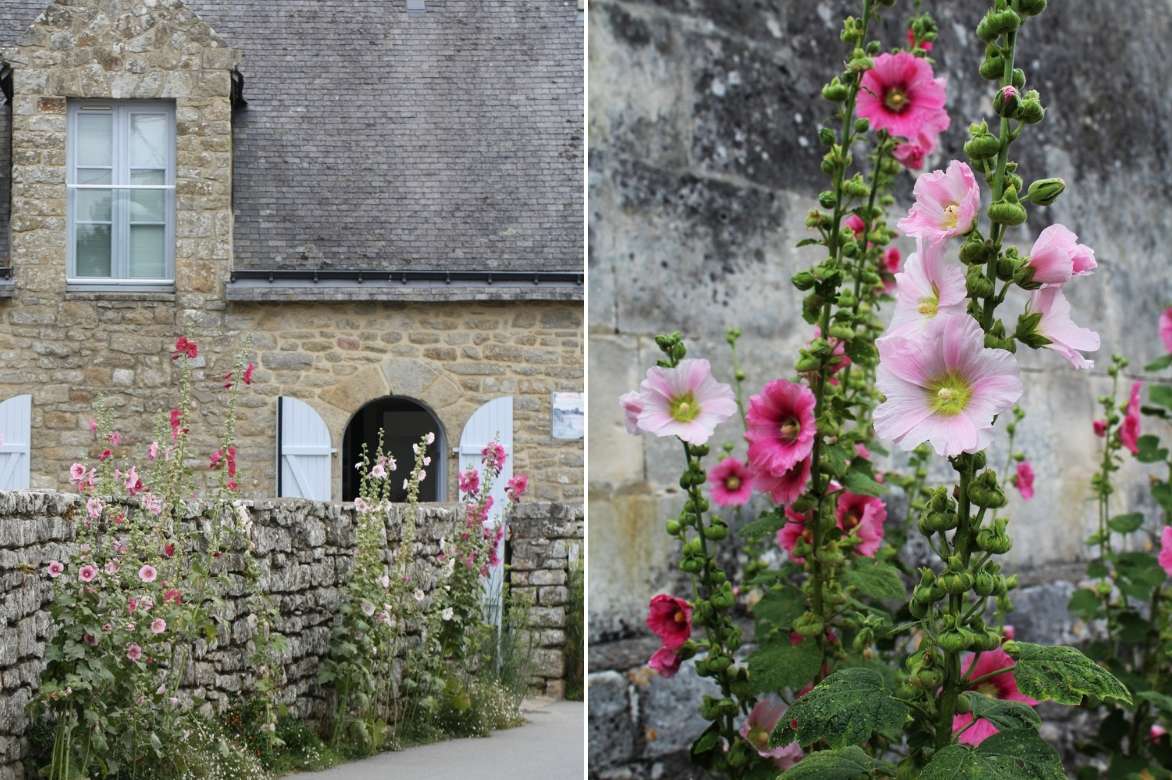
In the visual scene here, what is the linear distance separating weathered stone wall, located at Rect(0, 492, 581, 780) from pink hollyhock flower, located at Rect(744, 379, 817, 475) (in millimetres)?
2138

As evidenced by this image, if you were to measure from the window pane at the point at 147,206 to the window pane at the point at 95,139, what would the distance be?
12 centimetres

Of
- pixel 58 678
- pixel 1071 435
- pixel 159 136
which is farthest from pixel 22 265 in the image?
pixel 1071 435

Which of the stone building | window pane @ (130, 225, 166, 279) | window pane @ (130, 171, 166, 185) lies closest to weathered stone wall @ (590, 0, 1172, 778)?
the stone building

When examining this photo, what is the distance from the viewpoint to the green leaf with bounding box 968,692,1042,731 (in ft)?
4.29

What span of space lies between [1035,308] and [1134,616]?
1.52 m

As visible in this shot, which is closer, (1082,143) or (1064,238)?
(1064,238)

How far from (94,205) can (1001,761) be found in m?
3.04

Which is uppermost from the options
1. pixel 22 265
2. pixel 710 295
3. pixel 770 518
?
pixel 22 265

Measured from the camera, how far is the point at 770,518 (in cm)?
184

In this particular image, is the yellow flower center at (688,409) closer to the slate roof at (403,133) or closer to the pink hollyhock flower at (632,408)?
the pink hollyhock flower at (632,408)

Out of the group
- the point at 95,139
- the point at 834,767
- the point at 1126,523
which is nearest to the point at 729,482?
the point at 834,767

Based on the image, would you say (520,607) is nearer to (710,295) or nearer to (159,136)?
(159,136)

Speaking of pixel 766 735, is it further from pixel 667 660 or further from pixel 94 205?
pixel 94 205

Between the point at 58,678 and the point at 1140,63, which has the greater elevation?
the point at 1140,63
